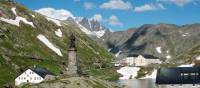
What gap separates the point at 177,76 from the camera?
126500 mm

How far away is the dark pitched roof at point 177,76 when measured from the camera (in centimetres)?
12537

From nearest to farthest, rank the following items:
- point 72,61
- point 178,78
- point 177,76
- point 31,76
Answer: point 178,78 → point 177,76 → point 72,61 → point 31,76

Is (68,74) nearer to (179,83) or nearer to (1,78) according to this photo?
(179,83)

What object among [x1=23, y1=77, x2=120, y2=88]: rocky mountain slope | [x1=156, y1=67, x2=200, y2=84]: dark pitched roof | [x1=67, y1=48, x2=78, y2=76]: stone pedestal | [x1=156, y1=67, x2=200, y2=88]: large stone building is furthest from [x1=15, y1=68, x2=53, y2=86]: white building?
[x1=156, y1=67, x2=200, y2=88]: large stone building

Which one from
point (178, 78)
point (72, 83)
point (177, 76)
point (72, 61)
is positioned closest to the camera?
point (72, 83)

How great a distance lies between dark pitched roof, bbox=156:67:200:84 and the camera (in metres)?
125

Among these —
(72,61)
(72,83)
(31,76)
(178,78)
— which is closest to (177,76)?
(178,78)

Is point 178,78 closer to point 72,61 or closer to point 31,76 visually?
point 72,61

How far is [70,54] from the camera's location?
135000 millimetres

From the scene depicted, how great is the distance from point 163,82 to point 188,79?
22.3ft

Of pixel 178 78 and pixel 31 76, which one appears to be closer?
pixel 178 78

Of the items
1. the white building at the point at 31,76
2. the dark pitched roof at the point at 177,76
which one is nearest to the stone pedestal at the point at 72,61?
the dark pitched roof at the point at 177,76

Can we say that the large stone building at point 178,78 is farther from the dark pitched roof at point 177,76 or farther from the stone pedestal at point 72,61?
the stone pedestal at point 72,61

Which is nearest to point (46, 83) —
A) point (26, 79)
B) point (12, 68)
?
point (26, 79)
